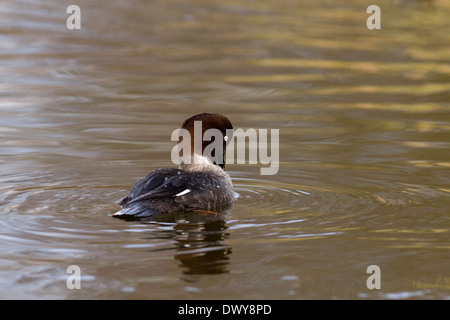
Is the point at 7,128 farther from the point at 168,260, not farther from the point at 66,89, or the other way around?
the point at 168,260

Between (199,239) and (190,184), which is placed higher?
(190,184)

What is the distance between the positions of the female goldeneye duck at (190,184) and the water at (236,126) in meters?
0.16

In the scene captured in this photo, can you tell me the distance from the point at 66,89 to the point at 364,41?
266 inches

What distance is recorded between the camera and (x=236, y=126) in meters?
11.3

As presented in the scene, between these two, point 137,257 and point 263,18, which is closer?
point 137,257

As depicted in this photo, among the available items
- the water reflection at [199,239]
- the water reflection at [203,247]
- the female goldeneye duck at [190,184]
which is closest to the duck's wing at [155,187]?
the female goldeneye duck at [190,184]

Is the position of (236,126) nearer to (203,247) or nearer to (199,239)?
(199,239)

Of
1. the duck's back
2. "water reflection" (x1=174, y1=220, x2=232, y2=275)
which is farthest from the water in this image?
A: the duck's back

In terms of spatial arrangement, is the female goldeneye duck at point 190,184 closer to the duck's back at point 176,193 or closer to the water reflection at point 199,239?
the duck's back at point 176,193

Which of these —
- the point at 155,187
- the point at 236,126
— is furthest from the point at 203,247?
the point at 236,126

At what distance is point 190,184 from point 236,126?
3534mm
